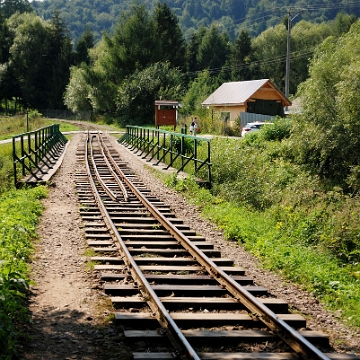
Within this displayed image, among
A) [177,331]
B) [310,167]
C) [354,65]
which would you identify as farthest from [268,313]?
[310,167]

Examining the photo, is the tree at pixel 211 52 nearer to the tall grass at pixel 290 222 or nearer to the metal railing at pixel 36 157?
the metal railing at pixel 36 157

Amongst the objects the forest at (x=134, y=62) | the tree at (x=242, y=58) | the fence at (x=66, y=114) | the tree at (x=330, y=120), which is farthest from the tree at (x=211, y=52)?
the tree at (x=330, y=120)

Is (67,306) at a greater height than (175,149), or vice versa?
(175,149)

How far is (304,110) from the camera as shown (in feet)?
87.5

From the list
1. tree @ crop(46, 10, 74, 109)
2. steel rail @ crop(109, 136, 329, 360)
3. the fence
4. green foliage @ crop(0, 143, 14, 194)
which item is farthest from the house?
tree @ crop(46, 10, 74, 109)

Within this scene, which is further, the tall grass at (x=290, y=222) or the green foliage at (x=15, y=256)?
the tall grass at (x=290, y=222)

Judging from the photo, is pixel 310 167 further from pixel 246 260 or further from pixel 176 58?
pixel 176 58

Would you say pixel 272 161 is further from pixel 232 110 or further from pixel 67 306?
pixel 232 110

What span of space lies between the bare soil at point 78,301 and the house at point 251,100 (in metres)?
37.3

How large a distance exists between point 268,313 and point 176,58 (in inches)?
2955

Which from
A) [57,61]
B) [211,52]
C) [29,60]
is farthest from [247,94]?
[211,52]

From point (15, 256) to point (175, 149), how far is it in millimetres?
14164

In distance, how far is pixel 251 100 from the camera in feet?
161

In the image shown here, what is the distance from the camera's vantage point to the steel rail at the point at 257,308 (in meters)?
5.52
